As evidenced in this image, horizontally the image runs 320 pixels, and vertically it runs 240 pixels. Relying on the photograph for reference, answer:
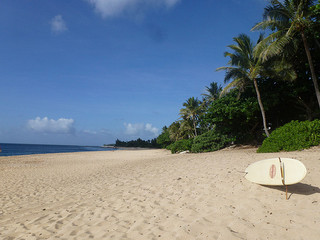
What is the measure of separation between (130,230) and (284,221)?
9.96 feet

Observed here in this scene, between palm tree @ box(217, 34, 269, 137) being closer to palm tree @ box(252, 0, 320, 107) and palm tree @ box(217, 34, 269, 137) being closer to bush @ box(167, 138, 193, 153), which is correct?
palm tree @ box(252, 0, 320, 107)

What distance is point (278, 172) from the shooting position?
509cm

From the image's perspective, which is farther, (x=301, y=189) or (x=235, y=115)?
(x=235, y=115)

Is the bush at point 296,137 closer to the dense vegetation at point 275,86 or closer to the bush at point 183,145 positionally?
the dense vegetation at point 275,86

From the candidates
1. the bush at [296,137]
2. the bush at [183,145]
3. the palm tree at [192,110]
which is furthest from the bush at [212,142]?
the palm tree at [192,110]

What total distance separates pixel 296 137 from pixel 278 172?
8.13m

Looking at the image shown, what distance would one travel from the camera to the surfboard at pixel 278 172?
478 cm

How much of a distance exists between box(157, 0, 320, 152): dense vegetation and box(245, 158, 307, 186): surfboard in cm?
749

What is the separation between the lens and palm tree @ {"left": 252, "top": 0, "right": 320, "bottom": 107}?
1306 cm

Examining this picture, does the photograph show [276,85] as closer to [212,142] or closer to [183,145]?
[212,142]

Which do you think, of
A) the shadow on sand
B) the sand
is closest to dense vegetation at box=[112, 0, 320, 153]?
the shadow on sand

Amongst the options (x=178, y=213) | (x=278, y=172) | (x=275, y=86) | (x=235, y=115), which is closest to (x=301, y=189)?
(x=278, y=172)

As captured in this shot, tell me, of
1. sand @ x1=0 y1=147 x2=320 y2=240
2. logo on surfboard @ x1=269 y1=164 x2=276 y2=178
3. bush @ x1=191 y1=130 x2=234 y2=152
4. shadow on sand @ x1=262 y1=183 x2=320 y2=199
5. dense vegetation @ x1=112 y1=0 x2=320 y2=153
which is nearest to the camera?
sand @ x1=0 y1=147 x2=320 y2=240

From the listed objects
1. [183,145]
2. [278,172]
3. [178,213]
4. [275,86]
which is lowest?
[178,213]
